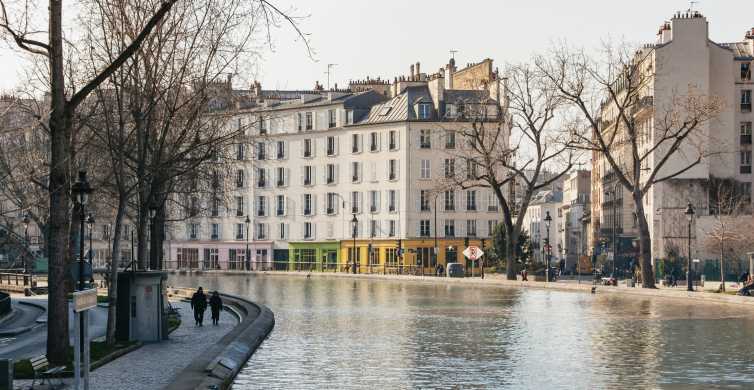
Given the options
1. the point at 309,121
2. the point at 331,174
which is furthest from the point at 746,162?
the point at 309,121

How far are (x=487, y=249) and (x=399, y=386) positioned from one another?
3105 inches

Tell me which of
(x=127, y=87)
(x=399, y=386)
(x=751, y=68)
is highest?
(x=751, y=68)

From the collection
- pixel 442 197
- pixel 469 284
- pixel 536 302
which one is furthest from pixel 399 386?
pixel 442 197

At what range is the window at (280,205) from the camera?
123938mm

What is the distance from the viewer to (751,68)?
9006cm

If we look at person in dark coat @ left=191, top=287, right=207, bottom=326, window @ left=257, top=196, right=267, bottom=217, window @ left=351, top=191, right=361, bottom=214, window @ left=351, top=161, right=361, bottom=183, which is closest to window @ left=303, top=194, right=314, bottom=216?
window @ left=257, top=196, right=267, bottom=217

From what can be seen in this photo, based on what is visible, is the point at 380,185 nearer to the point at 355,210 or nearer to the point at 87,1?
the point at 355,210

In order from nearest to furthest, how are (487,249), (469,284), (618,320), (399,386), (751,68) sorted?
(399,386) → (618,320) → (469,284) → (751,68) → (487,249)

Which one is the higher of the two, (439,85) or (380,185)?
(439,85)

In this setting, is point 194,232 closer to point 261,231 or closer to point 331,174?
point 261,231

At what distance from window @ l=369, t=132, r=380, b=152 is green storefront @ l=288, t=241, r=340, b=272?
9708mm

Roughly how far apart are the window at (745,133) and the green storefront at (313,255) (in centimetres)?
4048

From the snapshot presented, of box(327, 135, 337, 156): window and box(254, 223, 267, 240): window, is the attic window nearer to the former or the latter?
box(327, 135, 337, 156): window

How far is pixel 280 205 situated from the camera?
12425 centimetres
